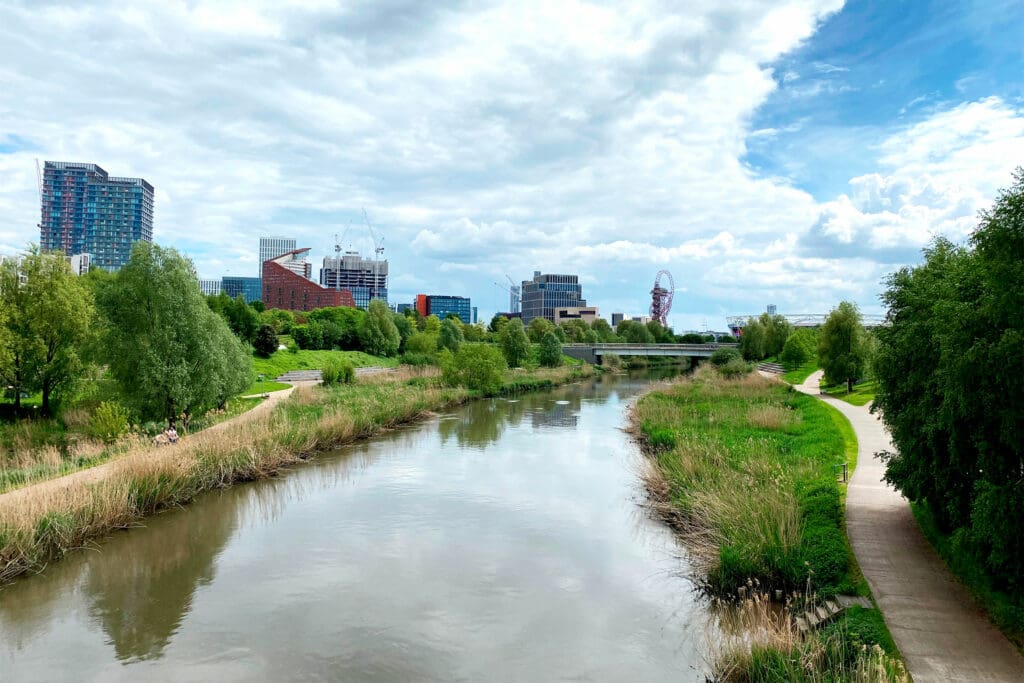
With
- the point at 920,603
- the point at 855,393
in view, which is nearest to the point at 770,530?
the point at 920,603

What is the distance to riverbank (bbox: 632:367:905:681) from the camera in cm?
825

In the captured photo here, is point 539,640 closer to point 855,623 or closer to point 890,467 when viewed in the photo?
point 855,623

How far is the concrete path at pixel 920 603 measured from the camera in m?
7.66

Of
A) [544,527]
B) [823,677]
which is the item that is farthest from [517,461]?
[823,677]

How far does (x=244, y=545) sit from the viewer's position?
1527cm

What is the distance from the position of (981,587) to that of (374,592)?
988cm

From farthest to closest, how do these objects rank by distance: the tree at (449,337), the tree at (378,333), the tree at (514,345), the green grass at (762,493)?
the tree at (449,337) < the tree at (378,333) < the tree at (514,345) < the green grass at (762,493)

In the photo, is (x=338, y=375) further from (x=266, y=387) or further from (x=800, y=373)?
(x=800, y=373)

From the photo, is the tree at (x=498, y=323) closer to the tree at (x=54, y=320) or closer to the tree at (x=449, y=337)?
the tree at (x=449, y=337)

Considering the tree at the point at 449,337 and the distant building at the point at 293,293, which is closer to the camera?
the tree at the point at 449,337

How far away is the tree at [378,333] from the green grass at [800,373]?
1655 inches

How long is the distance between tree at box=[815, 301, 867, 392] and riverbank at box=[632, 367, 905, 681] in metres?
14.4

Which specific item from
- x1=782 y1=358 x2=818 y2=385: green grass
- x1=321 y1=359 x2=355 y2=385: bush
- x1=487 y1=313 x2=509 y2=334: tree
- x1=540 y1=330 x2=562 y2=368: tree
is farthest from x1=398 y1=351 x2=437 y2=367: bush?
x1=782 y1=358 x2=818 y2=385: green grass

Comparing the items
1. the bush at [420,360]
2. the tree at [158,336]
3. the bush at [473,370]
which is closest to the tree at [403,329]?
the bush at [420,360]
